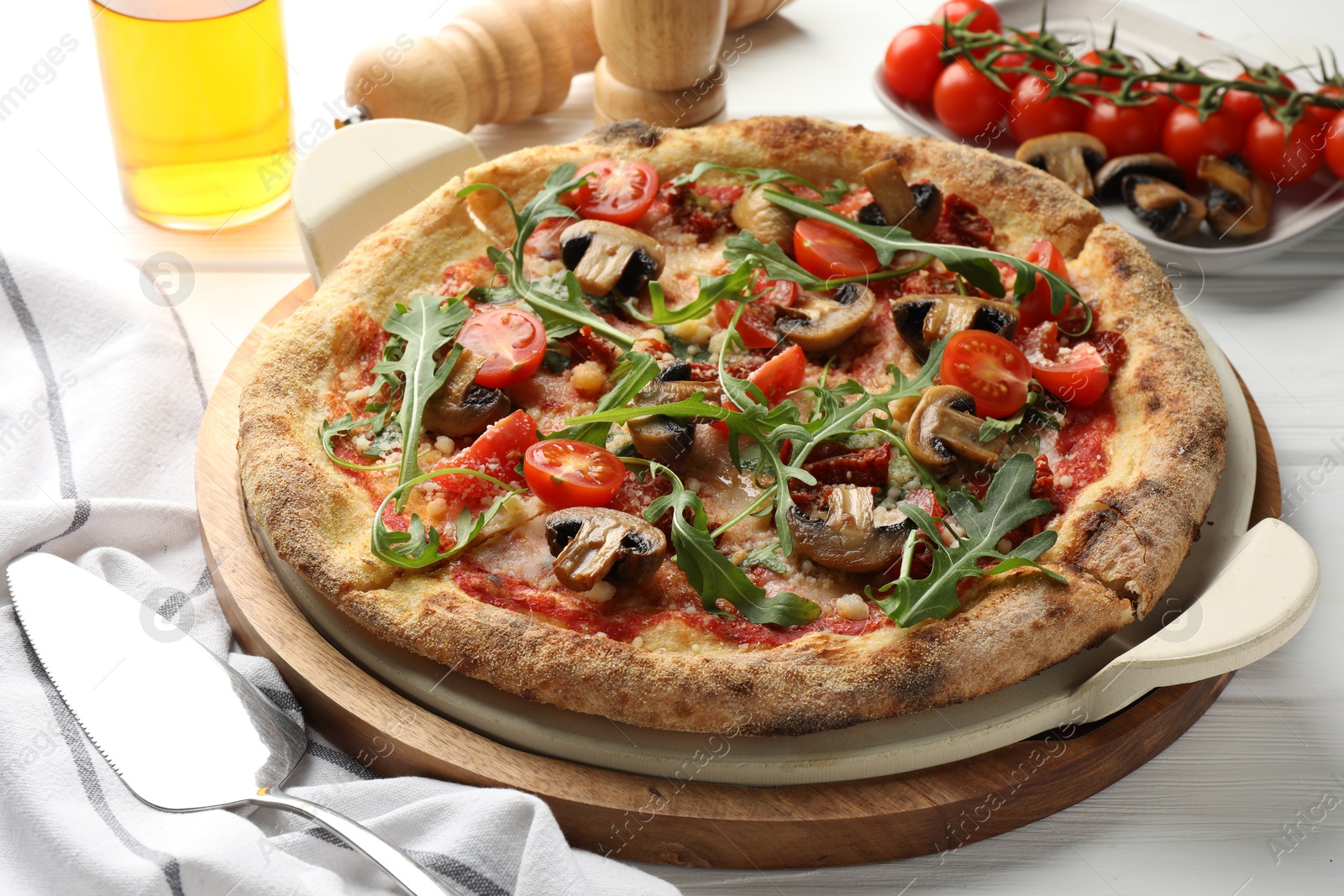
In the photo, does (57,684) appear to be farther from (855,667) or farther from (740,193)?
(740,193)

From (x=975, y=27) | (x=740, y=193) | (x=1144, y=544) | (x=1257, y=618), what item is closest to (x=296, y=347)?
(x=740, y=193)

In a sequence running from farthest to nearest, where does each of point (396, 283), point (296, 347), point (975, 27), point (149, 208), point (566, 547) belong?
1. point (975, 27)
2. point (149, 208)
3. point (396, 283)
4. point (296, 347)
5. point (566, 547)

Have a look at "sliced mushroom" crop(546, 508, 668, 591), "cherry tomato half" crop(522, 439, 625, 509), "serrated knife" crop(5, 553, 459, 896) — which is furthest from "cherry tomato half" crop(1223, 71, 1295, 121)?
"serrated knife" crop(5, 553, 459, 896)

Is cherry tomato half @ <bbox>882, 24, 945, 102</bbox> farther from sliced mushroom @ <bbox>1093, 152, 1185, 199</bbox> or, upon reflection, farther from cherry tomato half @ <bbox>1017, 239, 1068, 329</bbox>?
cherry tomato half @ <bbox>1017, 239, 1068, 329</bbox>

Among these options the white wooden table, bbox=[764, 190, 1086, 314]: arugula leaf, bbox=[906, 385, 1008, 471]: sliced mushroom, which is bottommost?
the white wooden table

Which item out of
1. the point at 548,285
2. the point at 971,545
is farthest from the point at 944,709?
the point at 548,285

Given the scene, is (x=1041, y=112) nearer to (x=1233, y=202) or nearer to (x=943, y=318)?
(x=1233, y=202)
